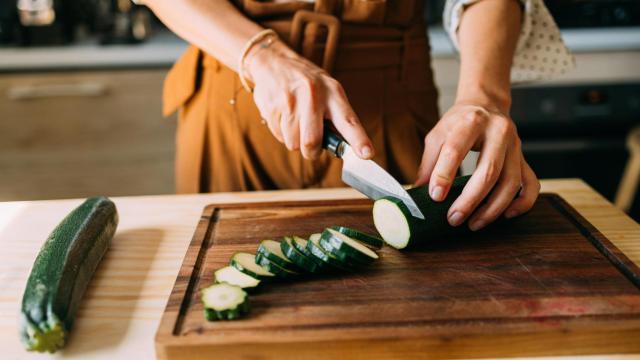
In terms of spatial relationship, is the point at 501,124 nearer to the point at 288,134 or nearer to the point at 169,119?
the point at 288,134

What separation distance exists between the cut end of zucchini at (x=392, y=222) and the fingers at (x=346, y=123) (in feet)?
0.31

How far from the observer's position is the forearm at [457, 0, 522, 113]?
→ 126 cm

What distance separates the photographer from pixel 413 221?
106 centimetres

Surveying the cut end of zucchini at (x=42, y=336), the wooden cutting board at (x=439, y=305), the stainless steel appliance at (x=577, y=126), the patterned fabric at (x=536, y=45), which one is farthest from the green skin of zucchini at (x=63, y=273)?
the stainless steel appliance at (x=577, y=126)

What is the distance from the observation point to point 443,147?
110 centimetres

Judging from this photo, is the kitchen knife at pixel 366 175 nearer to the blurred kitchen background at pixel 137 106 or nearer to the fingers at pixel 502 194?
the fingers at pixel 502 194

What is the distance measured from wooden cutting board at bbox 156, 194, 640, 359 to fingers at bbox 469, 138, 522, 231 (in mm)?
38

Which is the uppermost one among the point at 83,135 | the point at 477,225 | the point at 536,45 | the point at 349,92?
the point at 536,45

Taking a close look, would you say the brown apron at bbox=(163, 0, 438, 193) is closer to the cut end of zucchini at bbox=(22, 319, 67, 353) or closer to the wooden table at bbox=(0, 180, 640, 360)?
the wooden table at bbox=(0, 180, 640, 360)

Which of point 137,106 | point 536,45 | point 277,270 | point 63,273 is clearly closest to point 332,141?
point 277,270

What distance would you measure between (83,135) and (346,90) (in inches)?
56.4

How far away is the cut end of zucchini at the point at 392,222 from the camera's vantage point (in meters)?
1.06

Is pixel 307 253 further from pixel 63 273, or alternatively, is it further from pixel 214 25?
pixel 214 25

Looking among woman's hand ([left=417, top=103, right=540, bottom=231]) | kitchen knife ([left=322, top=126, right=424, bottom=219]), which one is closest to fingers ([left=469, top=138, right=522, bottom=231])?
woman's hand ([left=417, top=103, right=540, bottom=231])
